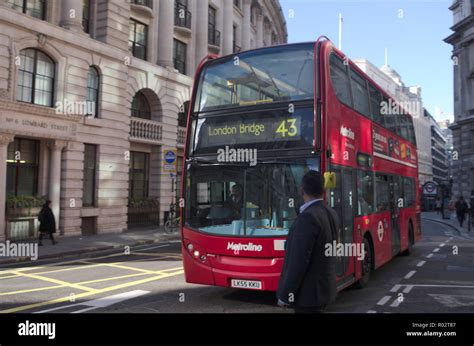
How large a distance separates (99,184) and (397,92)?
101828 millimetres

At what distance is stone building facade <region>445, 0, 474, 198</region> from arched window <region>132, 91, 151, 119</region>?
110 feet

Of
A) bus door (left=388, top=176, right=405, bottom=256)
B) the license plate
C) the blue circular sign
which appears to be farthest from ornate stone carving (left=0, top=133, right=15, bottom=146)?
bus door (left=388, top=176, right=405, bottom=256)

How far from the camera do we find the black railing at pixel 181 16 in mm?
27109

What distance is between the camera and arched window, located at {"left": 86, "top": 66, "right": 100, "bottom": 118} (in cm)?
2017

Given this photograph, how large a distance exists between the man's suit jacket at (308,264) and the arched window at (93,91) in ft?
59.2

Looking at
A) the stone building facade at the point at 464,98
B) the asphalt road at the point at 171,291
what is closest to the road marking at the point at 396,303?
the asphalt road at the point at 171,291

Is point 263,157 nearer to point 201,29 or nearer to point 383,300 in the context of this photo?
point 383,300

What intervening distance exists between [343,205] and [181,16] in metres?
23.2

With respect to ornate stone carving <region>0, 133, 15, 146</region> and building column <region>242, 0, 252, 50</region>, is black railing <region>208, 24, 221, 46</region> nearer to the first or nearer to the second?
building column <region>242, 0, 252, 50</region>

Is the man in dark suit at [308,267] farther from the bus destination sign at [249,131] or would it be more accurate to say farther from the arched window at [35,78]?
the arched window at [35,78]

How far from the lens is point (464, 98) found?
44.9 m
